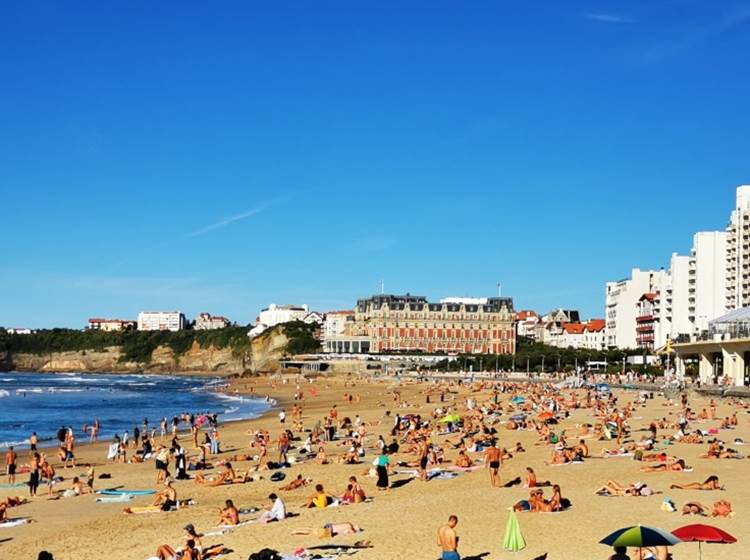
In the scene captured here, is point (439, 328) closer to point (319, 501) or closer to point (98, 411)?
point (98, 411)

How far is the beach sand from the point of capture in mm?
15078

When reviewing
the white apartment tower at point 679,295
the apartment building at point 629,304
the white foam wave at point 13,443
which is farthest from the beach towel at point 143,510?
the apartment building at point 629,304

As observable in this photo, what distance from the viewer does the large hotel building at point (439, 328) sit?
149000 mm

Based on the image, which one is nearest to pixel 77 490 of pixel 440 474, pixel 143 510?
pixel 143 510

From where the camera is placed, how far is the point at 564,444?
2958cm

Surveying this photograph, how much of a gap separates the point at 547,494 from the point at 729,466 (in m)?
6.69

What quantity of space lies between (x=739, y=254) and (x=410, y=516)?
3901 inches

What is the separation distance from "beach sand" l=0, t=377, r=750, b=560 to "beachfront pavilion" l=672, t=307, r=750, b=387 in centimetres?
3689

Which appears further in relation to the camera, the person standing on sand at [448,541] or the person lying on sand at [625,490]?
the person lying on sand at [625,490]

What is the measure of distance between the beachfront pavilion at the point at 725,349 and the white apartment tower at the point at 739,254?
3637 centimetres

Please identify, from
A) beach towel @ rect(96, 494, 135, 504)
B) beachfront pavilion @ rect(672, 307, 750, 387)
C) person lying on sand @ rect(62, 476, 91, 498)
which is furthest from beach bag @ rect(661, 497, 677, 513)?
beachfront pavilion @ rect(672, 307, 750, 387)

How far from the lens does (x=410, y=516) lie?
17.7 meters

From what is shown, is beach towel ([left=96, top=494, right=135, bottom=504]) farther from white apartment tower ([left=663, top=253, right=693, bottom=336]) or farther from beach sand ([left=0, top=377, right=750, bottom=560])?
white apartment tower ([left=663, top=253, right=693, bottom=336])

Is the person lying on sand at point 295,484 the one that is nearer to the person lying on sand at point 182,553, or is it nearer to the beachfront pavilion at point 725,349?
the person lying on sand at point 182,553
